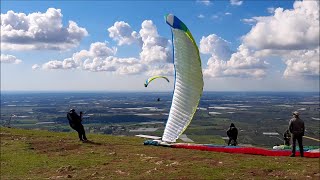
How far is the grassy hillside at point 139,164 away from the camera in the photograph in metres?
16.3

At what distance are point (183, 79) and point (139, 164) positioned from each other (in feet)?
28.5

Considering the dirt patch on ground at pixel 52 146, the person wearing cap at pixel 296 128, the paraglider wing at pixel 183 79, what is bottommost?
the dirt patch on ground at pixel 52 146

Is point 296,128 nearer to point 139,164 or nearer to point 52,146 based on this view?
point 139,164

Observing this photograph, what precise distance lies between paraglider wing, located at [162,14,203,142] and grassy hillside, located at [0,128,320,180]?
265cm

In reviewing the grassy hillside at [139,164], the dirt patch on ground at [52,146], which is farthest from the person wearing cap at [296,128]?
the dirt patch on ground at [52,146]

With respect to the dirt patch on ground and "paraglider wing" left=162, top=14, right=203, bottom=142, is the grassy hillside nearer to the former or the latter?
the dirt patch on ground

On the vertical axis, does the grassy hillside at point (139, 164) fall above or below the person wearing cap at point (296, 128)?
below

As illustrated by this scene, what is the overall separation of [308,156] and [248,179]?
739 cm

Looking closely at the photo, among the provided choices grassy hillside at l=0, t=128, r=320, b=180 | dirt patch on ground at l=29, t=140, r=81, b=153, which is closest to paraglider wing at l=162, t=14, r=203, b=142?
grassy hillside at l=0, t=128, r=320, b=180

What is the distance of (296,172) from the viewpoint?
627 inches

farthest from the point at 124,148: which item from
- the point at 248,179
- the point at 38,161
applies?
the point at 248,179

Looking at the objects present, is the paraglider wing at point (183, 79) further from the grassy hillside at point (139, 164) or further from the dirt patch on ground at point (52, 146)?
the dirt patch on ground at point (52, 146)

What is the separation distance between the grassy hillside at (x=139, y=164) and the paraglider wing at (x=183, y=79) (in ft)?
8.69

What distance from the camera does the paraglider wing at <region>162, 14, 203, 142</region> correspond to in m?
25.2
